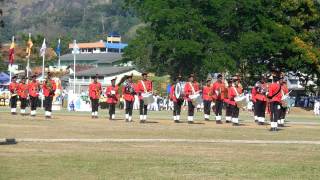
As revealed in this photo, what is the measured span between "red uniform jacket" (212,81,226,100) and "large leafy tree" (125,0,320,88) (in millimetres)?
32449

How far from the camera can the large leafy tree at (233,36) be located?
235ft

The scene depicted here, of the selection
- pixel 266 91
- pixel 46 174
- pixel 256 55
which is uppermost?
pixel 256 55

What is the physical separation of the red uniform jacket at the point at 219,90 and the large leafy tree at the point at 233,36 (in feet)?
106

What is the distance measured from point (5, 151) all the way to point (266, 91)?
17.2 m

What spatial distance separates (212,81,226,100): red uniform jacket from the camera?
126 ft

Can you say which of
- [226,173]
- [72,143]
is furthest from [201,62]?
[226,173]

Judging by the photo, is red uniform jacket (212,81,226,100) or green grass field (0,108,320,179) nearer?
green grass field (0,108,320,179)

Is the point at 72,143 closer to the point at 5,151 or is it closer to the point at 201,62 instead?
the point at 5,151

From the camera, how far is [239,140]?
83.6 ft

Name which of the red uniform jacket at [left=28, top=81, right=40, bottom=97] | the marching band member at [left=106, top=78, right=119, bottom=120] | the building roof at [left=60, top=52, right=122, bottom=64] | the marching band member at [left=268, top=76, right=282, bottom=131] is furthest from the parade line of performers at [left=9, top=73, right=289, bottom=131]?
A: the building roof at [left=60, top=52, right=122, bottom=64]

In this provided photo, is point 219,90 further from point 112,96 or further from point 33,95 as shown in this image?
point 33,95

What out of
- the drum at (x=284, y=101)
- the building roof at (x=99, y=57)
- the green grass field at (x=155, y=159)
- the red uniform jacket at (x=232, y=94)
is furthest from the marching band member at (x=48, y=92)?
the building roof at (x=99, y=57)

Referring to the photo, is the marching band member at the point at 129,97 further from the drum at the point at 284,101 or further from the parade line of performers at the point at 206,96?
the drum at the point at 284,101

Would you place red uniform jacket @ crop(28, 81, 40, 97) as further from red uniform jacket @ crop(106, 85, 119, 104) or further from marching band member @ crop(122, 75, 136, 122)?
marching band member @ crop(122, 75, 136, 122)
